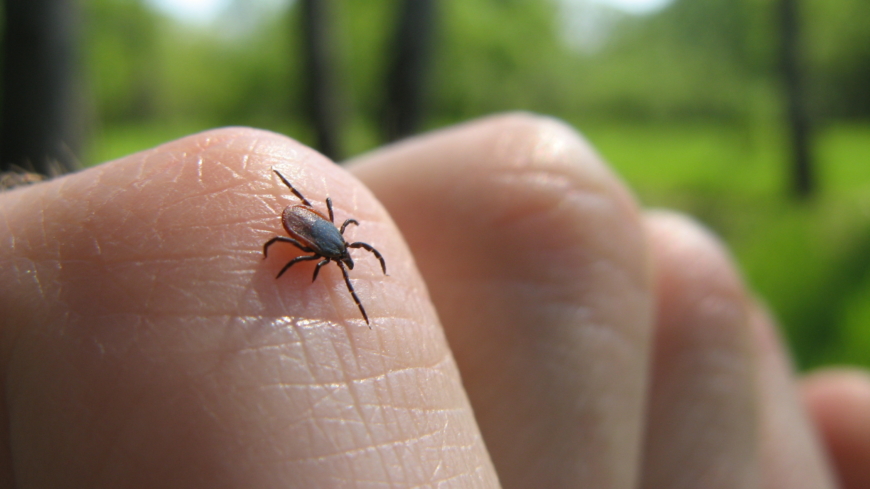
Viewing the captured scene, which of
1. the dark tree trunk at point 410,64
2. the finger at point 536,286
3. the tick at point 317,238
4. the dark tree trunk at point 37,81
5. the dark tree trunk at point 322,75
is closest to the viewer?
the tick at point 317,238

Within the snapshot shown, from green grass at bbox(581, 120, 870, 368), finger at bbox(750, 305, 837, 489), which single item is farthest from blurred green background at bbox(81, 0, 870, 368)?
finger at bbox(750, 305, 837, 489)

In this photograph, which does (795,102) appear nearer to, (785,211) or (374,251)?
(785,211)

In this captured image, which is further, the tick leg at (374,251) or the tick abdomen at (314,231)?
the tick abdomen at (314,231)

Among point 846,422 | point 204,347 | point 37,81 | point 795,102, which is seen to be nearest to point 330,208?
point 204,347

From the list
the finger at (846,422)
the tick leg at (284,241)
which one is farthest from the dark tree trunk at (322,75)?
the tick leg at (284,241)

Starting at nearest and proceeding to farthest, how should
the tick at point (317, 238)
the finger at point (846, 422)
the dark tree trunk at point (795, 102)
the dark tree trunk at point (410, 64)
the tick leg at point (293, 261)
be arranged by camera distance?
the tick leg at point (293, 261) → the tick at point (317, 238) → the finger at point (846, 422) → the dark tree trunk at point (410, 64) → the dark tree trunk at point (795, 102)

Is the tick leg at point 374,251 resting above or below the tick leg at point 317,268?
above

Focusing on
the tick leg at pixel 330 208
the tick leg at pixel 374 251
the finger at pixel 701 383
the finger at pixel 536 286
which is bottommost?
the finger at pixel 701 383

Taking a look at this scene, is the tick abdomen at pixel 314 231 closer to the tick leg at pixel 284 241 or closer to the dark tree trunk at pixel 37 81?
the tick leg at pixel 284 241
